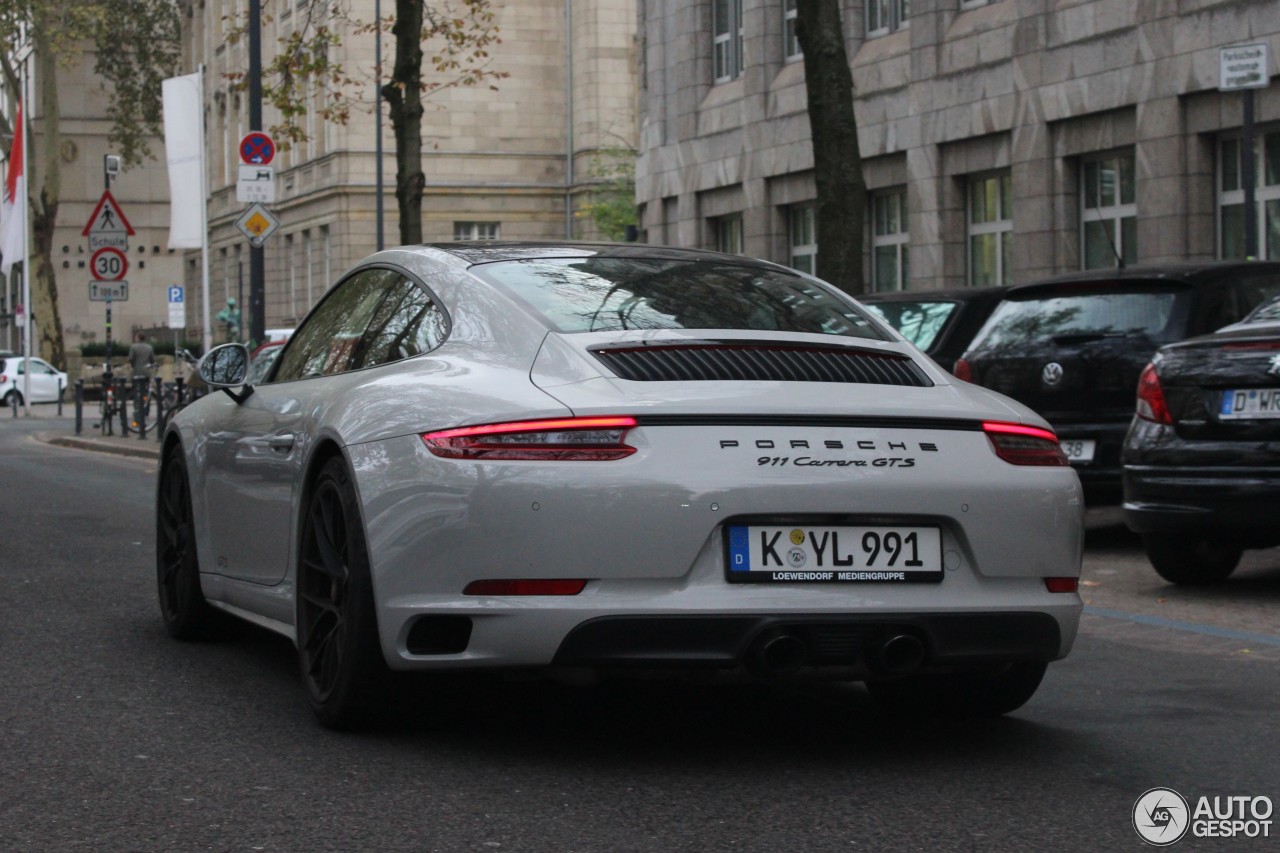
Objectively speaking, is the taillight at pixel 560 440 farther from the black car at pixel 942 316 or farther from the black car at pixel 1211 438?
the black car at pixel 942 316

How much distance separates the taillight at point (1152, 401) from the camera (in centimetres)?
958

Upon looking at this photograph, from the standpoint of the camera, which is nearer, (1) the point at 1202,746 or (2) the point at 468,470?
(2) the point at 468,470

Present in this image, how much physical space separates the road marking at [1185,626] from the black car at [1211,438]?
0.63 m

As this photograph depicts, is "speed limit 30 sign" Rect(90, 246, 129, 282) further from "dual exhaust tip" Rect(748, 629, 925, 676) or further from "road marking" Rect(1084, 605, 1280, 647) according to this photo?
"dual exhaust tip" Rect(748, 629, 925, 676)

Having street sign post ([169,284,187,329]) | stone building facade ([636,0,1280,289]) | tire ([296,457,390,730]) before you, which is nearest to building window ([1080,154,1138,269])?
stone building facade ([636,0,1280,289])

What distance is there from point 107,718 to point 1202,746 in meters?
3.10

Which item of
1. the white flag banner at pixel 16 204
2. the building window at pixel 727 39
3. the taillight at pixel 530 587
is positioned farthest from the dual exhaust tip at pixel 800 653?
the white flag banner at pixel 16 204

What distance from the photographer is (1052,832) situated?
455cm

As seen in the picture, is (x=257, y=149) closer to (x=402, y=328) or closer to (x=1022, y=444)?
(x=402, y=328)

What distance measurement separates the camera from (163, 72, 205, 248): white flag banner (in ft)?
109

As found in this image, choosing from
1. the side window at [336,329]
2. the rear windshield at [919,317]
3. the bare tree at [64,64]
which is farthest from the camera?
the bare tree at [64,64]

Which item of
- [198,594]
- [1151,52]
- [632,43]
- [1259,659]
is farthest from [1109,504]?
[632,43]

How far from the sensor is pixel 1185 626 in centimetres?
855

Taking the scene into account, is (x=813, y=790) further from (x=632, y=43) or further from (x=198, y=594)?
(x=632, y=43)
